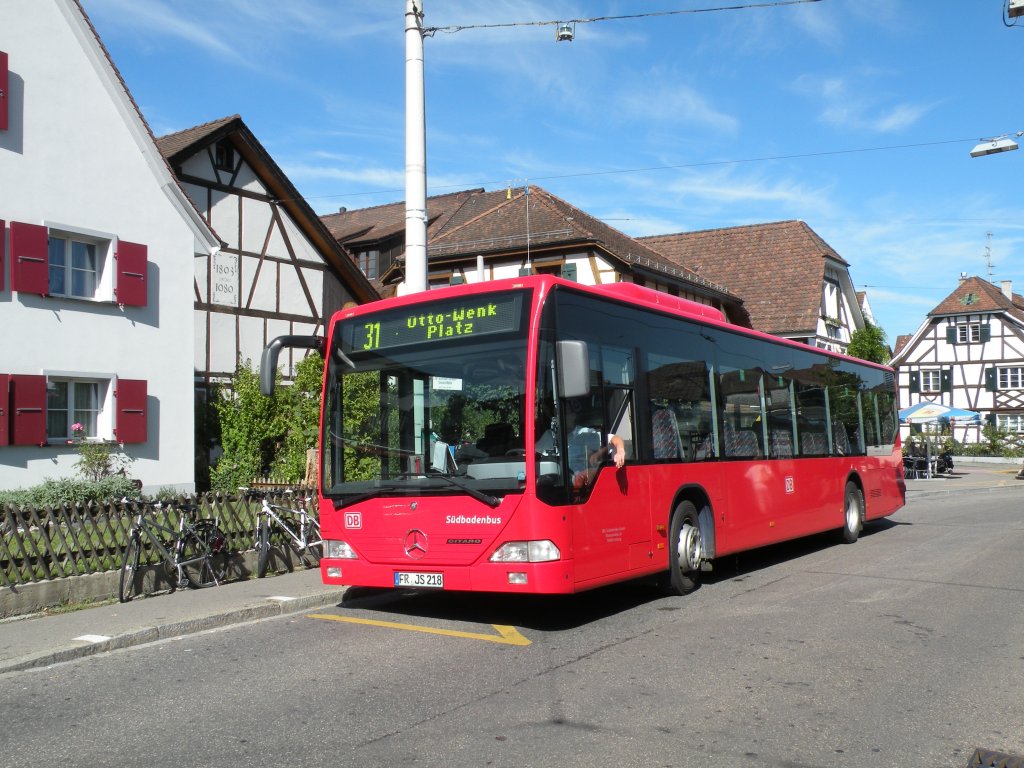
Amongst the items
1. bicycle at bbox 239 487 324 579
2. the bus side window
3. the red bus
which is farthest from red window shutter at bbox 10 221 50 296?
the bus side window

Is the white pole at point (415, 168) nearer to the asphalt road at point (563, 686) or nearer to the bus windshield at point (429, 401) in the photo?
the bus windshield at point (429, 401)

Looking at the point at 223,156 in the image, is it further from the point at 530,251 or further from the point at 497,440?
the point at 497,440

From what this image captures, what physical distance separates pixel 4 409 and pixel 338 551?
9538 mm

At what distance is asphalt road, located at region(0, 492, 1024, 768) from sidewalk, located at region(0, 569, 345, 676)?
18 centimetres

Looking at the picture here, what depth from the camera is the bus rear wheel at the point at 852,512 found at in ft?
52.1

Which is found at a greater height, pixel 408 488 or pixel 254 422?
pixel 254 422

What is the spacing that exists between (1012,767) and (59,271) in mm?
17003

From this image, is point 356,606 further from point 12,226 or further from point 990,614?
point 12,226

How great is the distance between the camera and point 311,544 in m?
12.8

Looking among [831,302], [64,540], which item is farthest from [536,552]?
[831,302]

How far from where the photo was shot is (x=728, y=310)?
138 ft

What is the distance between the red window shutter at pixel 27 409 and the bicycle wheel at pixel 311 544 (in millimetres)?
6554

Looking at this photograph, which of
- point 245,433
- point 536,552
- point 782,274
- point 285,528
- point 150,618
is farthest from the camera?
point 782,274

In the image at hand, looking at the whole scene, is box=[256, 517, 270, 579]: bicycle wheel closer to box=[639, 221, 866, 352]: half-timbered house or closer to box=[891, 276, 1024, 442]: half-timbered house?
box=[639, 221, 866, 352]: half-timbered house
